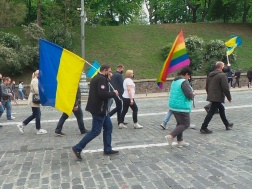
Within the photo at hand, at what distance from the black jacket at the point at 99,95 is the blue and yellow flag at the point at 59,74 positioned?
472 mm

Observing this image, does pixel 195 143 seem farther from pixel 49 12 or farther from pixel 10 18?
pixel 10 18

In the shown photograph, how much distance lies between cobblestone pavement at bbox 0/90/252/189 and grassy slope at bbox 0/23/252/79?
1881 cm

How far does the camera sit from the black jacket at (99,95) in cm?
548

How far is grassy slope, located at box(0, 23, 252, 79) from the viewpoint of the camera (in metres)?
28.2

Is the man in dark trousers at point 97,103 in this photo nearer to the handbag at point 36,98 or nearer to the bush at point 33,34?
the handbag at point 36,98

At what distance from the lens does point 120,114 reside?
29.6ft

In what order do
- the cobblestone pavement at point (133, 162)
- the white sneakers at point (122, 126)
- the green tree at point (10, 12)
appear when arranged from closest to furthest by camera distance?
the cobblestone pavement at point (133, 162) → the white sneakers at point (122, 126) → the green tree at point (10, 12)

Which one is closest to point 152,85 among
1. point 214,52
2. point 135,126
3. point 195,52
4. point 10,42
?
point 195,52

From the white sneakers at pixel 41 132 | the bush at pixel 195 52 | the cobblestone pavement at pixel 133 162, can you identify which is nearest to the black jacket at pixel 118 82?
the cobblestone pavement at pixel 133 162

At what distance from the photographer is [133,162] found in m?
5.46

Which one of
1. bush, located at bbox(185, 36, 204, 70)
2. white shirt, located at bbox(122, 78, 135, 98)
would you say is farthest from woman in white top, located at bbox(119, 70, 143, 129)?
bush, located at bbox(185, 36, 204, 70)

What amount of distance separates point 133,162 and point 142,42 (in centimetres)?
2760

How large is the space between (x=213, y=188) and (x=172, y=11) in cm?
4848

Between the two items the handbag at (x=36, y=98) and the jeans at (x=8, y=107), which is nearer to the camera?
the handbag at (x=36, y=98)
